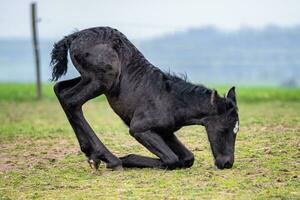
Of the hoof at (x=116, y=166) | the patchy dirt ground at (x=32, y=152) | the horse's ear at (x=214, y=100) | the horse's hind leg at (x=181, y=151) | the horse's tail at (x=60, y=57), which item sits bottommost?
the patchy dirt ground at (x=32, y=152)

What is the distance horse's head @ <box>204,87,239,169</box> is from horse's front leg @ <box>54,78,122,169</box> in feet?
4.59

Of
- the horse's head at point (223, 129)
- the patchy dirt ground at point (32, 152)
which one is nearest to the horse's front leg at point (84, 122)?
the patchy dirt ground at point (32, 152)

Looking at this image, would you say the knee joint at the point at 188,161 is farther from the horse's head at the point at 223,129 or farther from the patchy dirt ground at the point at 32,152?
the patchy dirt ground at the point at 32,152

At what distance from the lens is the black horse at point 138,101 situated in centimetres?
1122

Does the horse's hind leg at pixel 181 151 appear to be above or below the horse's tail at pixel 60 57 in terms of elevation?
below

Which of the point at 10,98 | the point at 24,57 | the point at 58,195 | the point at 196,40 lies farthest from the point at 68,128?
the point at 24,57

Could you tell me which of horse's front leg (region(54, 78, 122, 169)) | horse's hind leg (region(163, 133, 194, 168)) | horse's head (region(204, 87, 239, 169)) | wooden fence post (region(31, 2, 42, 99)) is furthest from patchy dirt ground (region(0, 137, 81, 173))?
wooden fence post (region(31, 2, 42, 99))

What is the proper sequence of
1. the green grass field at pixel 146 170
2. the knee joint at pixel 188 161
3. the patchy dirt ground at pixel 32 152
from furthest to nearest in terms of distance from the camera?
the patchy dirt ground at pixel 32 152 < the knee joint at pixel 188 161 < the green grass field at pixel 146 170

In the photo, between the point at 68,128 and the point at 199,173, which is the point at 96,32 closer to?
the point at 199,173

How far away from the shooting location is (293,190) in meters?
9.71

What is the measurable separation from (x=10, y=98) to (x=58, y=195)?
20.6 meters

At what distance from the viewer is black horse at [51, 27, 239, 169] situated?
36.8ft

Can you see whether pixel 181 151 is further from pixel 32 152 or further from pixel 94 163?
pixel 32 152

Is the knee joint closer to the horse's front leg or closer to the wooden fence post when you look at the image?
the horse's front leg
